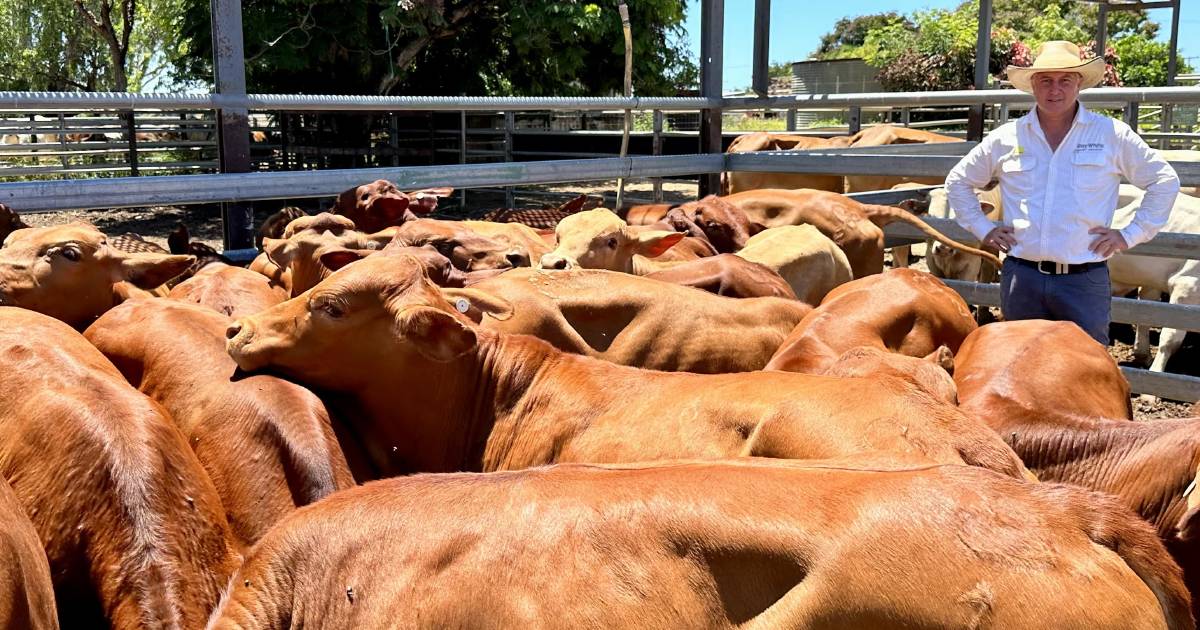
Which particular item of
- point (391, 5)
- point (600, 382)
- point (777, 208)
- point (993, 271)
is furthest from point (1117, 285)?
point (391, 5)

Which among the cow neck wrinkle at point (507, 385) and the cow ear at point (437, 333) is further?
the cow neck wrinkle at point (507, 385)

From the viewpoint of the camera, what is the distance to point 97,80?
31703 millimetres

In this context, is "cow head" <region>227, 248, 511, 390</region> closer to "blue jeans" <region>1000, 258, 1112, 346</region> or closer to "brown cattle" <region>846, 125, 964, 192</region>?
"blue jeans" <region>1000, 258, 1112, 346</region>

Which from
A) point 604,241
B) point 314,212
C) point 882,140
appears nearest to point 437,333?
point 604,241

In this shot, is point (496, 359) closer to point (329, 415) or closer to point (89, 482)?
point (329, 415)

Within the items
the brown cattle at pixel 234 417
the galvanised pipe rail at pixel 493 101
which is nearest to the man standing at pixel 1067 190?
the galvanised pipe rail at pixel 493 101

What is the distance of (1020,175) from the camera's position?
5598mm

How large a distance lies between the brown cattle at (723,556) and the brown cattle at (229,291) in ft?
8.87

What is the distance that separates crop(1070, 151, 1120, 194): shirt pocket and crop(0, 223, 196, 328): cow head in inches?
164

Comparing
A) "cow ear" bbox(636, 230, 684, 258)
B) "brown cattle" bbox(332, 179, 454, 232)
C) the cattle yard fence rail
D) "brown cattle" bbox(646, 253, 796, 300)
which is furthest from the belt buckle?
"brown cattle" bbox(332, 179, 454, 232)

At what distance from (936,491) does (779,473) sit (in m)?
0.31

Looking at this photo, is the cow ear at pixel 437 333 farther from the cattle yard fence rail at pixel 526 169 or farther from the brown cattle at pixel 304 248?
the cattle yard fence rail at pixel 526 169

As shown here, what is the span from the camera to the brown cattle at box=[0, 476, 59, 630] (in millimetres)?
2270

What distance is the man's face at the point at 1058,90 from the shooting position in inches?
212
